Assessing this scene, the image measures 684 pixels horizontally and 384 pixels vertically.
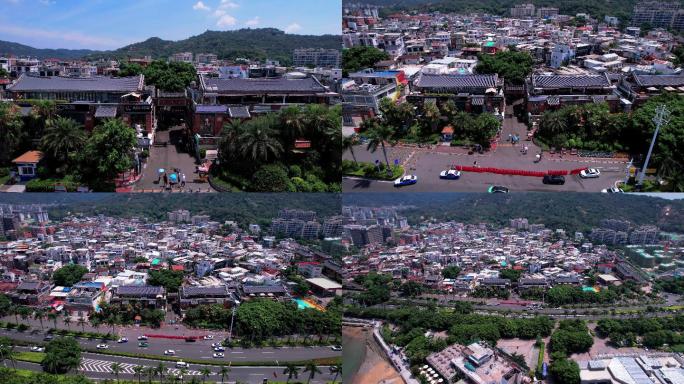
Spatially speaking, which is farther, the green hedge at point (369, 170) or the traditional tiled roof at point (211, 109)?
the traditional tiled roof at point (211, 109)

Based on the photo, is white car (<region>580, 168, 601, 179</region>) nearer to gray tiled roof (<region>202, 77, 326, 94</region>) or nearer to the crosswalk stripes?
gray tiled roof (<region>202, 77, 326, 94</region>)

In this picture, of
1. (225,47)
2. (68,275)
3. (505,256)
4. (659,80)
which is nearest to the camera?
(659,80)

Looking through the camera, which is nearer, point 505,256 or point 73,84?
point 73,84

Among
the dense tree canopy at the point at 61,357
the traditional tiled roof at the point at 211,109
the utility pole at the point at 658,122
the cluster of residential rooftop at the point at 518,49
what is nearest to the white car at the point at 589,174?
the utility pole at the point at 658,122

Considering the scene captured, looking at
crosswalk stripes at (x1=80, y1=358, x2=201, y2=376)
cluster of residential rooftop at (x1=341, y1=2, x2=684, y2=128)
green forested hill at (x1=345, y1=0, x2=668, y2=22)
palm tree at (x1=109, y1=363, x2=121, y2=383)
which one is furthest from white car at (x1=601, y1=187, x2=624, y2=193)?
palm tree at (x1=109, y1=363, x2=121, y2=383)

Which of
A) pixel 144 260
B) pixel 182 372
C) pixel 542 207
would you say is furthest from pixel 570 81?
pixel 144 260

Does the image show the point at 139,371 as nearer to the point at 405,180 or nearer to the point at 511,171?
the point at 405,180

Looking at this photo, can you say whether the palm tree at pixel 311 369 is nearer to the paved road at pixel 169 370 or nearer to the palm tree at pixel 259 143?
the paved road at pixel 169 370
